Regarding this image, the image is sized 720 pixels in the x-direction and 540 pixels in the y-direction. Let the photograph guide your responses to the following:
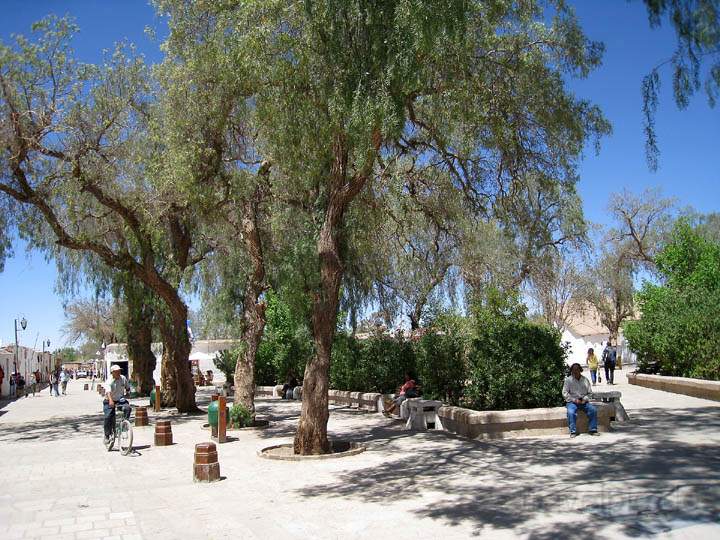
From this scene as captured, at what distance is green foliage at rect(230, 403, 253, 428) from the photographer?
1622 cm

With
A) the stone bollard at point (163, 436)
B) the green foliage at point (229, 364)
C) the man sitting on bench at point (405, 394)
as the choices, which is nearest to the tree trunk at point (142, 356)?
the green foliage at point (229, 364)

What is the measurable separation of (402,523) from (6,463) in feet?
30.5

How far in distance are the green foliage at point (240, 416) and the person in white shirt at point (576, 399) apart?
805 cm

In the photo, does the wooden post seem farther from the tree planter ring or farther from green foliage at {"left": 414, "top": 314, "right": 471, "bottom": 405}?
green foliage at {"left": 414, "top": 314, "right": 471, "bottom": 405}

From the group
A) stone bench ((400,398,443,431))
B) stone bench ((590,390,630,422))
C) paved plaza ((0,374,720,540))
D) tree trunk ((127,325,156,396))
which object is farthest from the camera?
tree trunk ((127,325,156,396))

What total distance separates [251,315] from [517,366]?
7.37 metres

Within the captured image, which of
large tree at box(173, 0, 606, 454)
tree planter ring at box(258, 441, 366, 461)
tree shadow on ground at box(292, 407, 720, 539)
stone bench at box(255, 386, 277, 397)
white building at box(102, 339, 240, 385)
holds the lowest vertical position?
stone bench at box(255, 386, 277, 397)

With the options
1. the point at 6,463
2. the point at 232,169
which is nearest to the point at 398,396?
the point at 232,169

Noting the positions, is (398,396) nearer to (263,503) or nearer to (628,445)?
(628,445)

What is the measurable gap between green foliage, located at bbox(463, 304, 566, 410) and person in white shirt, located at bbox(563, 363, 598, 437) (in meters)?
0.95

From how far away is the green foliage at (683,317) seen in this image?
Result: 18828mm

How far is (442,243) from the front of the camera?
21.1 m

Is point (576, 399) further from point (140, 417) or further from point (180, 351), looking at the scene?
point (180, 351)

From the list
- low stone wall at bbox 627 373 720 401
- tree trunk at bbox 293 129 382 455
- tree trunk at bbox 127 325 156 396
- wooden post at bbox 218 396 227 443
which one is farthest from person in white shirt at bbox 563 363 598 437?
tree trunk at bbox 127 325 156 396
